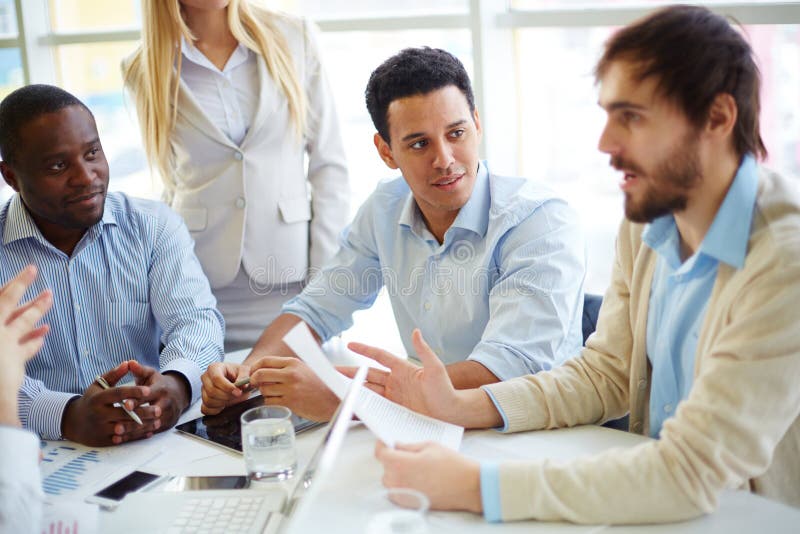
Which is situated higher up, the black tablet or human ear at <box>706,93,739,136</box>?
human ear at <box>706,93,739,136</box>

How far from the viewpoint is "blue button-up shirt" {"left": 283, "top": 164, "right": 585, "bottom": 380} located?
1894mm

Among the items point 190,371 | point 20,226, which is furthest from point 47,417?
point 20,226

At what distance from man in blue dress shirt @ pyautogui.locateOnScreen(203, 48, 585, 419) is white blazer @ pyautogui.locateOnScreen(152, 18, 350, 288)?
1.45ft

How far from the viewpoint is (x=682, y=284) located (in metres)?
1.53

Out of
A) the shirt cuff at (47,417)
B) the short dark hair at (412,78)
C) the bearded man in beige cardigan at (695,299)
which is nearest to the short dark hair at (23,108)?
the shirt cuff at (47,417)

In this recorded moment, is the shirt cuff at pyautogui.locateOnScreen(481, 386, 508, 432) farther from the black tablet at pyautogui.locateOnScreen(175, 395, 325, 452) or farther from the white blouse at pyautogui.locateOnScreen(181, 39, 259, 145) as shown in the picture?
the white blouse at pyautogui.locateOnScreen(181, 39, 259, 145)

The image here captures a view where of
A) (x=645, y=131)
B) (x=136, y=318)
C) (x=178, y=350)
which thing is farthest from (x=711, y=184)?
(x=136, y=318)

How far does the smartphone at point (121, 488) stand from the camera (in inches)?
60.1

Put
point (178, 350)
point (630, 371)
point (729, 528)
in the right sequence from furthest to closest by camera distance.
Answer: point (178, 350)
point (630, 371)
point (729, 528)

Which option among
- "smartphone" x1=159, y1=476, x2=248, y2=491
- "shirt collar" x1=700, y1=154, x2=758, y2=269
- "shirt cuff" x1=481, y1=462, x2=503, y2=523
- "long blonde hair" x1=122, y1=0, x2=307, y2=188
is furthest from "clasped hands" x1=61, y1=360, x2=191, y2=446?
"shirt collar" x1=700, y1=154, x2=758, y2=269

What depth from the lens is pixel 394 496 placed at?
4.55ft

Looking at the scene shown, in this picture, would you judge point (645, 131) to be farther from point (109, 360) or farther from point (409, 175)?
point (109, 360)

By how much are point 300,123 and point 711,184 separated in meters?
1.56

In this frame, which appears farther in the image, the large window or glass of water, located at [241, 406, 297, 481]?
the large window
